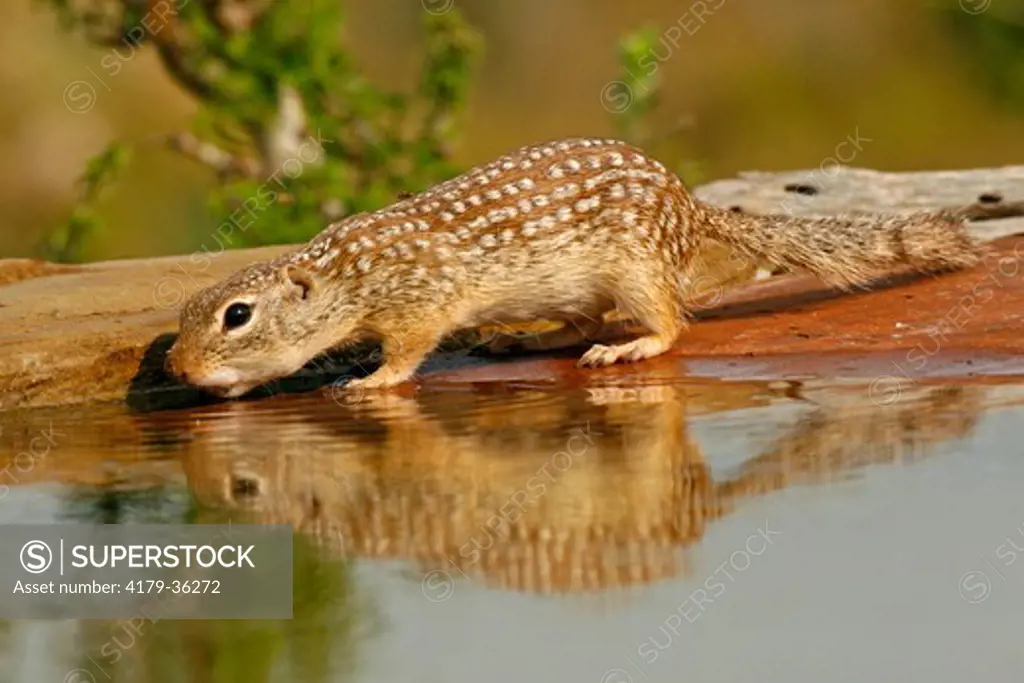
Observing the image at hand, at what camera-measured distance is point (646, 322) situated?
8.36m

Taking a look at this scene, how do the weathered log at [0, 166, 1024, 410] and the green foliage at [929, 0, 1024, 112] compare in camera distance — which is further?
the green foliage at [929, 0, 1024, 112]

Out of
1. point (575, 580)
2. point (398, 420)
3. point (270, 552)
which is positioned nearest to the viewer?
point (575, 580)

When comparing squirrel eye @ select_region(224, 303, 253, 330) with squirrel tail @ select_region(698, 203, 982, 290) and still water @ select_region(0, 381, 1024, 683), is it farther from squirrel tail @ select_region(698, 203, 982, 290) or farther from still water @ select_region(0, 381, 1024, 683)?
squirrel tail @ select_region(698, 203, 982, 290)

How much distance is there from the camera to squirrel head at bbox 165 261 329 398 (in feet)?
26.1

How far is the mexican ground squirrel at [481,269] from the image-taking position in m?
8.26

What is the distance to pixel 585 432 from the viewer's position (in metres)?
6.85

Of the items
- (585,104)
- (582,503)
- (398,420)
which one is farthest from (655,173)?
(585,104)

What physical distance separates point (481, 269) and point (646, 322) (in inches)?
28.0

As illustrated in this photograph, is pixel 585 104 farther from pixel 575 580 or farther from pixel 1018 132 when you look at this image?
pixel 575 580

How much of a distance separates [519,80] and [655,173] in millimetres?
6402

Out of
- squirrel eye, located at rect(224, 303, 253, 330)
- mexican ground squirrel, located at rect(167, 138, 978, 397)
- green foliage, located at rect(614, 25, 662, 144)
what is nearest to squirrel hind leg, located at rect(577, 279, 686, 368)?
mexican ground squirrel, located at rect(167, 138, 978, 397)

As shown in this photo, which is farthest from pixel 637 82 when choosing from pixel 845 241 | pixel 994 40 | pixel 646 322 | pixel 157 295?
pixel 994 40

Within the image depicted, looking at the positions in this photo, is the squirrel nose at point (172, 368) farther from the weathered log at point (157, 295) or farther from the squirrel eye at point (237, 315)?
the weathered log at point (157, 295)

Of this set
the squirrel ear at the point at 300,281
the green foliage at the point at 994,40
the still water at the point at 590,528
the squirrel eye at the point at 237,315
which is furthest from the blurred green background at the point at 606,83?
the still water at the point at 590,528
